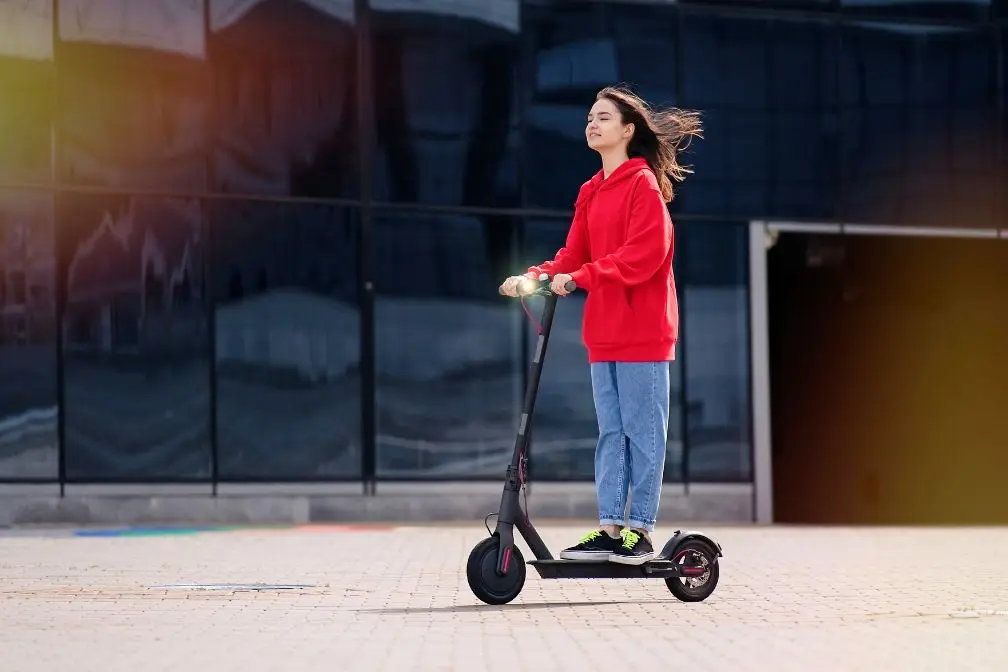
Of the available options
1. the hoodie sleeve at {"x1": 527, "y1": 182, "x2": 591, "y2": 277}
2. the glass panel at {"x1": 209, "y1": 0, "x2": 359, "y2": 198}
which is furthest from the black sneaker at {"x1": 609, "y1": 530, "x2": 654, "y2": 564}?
the glass panel at {"x1": 209, "y1": 0, "x2": 359, "y2": 198}

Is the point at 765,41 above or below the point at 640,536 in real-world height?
above

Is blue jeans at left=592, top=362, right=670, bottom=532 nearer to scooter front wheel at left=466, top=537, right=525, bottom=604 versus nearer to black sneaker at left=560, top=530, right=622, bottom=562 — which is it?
black sneaker at left=560, top=530, right=622, bottom=562

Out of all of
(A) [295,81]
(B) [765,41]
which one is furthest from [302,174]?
(B) [765,41]

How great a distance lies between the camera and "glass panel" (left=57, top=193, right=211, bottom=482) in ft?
50.0

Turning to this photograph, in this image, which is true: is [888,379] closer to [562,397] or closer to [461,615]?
[562,397]

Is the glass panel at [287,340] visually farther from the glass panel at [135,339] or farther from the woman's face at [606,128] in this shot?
the woman's face at [606,128]

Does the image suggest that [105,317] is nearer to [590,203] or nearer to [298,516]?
[298,516]

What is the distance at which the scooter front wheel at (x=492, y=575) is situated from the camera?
24.5 feet

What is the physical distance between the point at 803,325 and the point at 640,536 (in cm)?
1130

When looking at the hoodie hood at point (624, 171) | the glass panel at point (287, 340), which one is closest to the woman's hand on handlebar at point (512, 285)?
the hoodie hood at point (624, 171)

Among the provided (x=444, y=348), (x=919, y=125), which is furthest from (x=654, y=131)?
(x=919, y=125)

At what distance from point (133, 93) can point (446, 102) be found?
2759 mm

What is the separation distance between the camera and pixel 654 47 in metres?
16.8

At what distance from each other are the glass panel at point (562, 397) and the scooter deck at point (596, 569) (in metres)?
8.71
